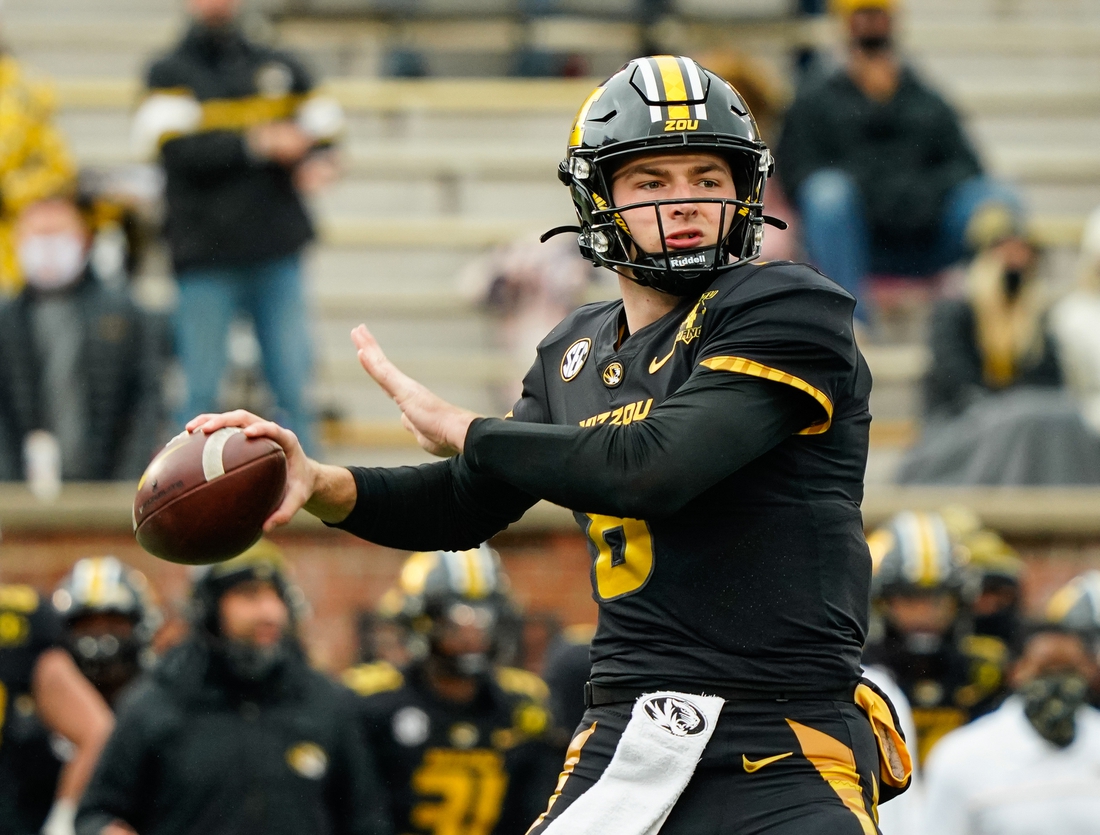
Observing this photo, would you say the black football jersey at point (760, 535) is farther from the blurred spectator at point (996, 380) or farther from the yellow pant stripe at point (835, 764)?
the blurred spectator at point (996, 380)

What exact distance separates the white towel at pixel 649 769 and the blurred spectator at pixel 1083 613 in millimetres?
4769

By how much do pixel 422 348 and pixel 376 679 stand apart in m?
4.04

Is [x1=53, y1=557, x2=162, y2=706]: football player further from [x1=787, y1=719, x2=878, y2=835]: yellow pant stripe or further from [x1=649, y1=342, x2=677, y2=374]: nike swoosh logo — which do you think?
[x1=787, y1=719, x2=878, y2=835]: yellow pant stripe

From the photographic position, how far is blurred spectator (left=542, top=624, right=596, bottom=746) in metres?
7.19

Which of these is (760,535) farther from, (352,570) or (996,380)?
(996,380)

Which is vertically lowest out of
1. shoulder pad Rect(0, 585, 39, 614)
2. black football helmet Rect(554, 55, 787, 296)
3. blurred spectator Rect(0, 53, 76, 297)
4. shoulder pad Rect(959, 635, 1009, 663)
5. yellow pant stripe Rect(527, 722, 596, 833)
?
shoulder pad Rect(959, 635, 1009, 663)

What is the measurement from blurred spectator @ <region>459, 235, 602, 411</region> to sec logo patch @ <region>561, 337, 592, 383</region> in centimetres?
652

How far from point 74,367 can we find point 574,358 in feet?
19.5

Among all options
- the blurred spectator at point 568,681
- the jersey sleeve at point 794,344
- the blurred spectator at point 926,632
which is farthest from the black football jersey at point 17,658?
the jersey sleeve at point 794,344

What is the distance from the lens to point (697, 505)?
12.1 feet

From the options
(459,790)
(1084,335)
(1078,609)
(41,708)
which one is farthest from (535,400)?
(1084,335)

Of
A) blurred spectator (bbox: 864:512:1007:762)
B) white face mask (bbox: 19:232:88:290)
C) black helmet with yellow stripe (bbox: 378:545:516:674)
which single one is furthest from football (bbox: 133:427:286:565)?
white face mask (bbox: 19:232:88:290)

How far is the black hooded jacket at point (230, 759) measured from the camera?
701 cm

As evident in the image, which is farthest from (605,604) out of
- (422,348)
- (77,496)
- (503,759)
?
(422,348)
